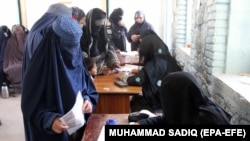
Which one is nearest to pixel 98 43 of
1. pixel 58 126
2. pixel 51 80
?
pixel 51 80

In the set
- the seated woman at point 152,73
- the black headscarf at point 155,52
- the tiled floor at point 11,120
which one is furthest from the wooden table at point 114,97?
the tiled floor at point 11,120

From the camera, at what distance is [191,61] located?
270 centimetres

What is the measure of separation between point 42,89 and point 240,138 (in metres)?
0.99

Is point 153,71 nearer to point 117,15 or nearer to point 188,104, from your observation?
point 188,104

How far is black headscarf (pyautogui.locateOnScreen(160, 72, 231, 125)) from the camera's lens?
125 cm

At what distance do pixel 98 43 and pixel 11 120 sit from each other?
5.35 ft

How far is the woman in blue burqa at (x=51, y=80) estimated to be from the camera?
1331mm

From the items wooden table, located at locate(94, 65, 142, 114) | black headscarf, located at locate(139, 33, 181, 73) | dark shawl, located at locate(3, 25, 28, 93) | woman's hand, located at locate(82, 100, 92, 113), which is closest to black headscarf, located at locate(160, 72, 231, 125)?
woman's hand, located at locate(82, 100, 92, 113)

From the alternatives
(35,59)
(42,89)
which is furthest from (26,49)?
(42,89)

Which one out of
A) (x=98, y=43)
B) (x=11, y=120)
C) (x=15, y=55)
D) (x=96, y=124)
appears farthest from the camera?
(x=15, y=55)

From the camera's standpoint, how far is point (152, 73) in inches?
95.1

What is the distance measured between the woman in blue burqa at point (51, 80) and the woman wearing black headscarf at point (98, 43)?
1174 millimetres

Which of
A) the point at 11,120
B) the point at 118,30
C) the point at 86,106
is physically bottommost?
the point at 11,120

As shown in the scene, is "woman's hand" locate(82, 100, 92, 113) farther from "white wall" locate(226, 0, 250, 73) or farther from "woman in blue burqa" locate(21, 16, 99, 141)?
"white wall" locate(226, 0, 250, 73)
